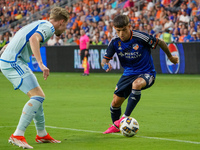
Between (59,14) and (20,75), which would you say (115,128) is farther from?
(59,14)

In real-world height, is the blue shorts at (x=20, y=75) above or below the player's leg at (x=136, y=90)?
above

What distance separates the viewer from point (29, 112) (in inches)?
262

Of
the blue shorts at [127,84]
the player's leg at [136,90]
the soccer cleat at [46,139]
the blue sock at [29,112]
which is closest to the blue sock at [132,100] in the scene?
the player's leg at [136,90]

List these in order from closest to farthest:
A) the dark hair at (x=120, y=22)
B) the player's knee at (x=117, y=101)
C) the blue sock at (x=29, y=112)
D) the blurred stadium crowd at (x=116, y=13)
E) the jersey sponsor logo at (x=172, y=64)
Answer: the blue sock at (x=29, y=112) → the dark hair at (x=120, y=22) → the player's knee at (x=117, y=101) → the jersey sponsor logo at (x=172, y=64) → the blurred stadium crowd at (x=116, y=13)

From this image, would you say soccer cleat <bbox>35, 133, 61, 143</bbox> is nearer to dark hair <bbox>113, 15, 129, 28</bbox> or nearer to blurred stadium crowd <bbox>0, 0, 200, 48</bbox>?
dark hair <bbox>113, 15, 129, 28</bbox>

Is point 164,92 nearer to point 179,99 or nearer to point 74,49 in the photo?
point 179,99

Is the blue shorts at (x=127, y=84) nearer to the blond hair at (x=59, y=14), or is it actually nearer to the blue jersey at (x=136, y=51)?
the blue jersey at (x=136, y=51)

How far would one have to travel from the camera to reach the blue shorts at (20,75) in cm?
673

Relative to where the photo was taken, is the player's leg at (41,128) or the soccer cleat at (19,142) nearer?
the soccer cleat at (19,142)

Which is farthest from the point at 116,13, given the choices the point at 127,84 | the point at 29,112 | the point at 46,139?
the point at 29,112

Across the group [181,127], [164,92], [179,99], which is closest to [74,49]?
[164,92]

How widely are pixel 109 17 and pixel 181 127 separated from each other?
72.8 ft

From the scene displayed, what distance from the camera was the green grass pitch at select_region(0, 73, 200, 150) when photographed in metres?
7.06

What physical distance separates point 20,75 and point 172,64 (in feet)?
57.7
